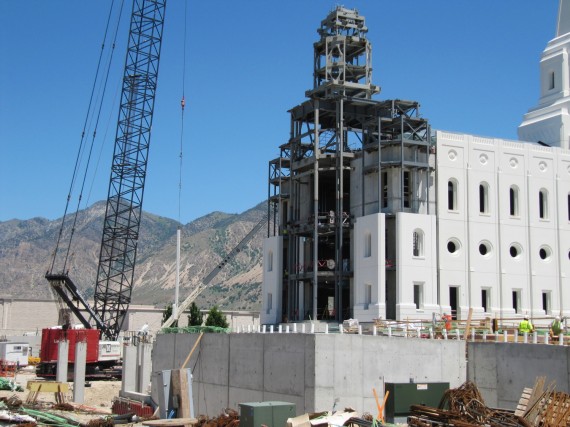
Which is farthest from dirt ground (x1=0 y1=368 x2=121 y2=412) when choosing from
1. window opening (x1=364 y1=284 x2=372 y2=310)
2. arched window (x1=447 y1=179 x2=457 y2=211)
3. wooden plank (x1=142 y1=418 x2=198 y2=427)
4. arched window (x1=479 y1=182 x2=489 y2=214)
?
arched window (x1=479 y1=182 x2=489 y2=214)

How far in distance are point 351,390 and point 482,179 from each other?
3028 cm

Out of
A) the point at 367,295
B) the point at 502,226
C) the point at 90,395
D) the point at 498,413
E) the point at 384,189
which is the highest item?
the point at 384,189

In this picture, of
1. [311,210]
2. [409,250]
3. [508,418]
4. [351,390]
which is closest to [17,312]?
[311,210]

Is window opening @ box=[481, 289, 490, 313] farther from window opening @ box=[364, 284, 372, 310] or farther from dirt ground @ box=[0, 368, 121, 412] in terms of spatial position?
dirt ground @ box=[0, 368, 121, 412]

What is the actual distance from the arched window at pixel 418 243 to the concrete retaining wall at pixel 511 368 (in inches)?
797

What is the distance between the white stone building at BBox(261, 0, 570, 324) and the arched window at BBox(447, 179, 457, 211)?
0.09m

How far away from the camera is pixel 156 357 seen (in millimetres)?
59969

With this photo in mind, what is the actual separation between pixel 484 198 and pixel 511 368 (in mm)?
29034

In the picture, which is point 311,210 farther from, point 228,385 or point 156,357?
point 228,385

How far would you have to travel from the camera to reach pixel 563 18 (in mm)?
78562

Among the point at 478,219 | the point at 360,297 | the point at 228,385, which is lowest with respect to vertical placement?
the point at 228,385

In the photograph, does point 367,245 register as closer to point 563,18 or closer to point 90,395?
point 90,395

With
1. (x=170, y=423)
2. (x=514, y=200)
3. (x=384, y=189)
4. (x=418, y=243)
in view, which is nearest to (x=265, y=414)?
(x=170, y=423)

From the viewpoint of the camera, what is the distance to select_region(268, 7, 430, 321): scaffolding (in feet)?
208
